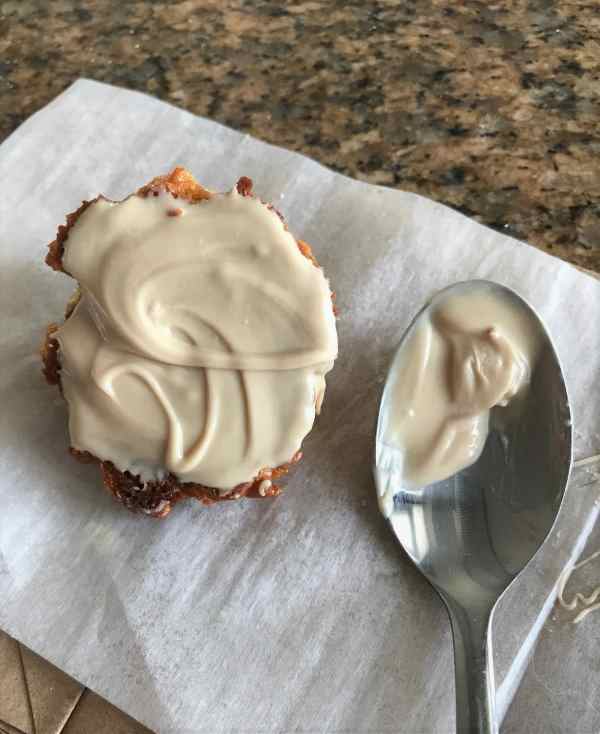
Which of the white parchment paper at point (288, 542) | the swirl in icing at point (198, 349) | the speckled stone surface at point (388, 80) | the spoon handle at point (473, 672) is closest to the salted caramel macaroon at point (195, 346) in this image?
the swirl in icing at point (198, 349)

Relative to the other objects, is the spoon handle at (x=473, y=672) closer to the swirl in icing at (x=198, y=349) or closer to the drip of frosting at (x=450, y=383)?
the drip of frosting at (x=450, y=383)

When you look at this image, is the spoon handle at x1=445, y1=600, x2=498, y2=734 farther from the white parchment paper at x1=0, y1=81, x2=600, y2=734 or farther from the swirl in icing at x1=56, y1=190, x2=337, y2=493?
the swirl in icing at x1=56, y1=190, x2=337, y2=493

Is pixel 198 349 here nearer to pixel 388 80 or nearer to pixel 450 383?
pixel 450 383

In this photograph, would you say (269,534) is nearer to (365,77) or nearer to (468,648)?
(468,648)

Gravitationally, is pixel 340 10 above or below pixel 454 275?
above

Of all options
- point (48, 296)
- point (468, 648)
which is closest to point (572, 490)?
point (468, 648)

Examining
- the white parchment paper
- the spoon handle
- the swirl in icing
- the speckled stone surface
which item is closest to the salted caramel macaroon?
the swirl in icing
